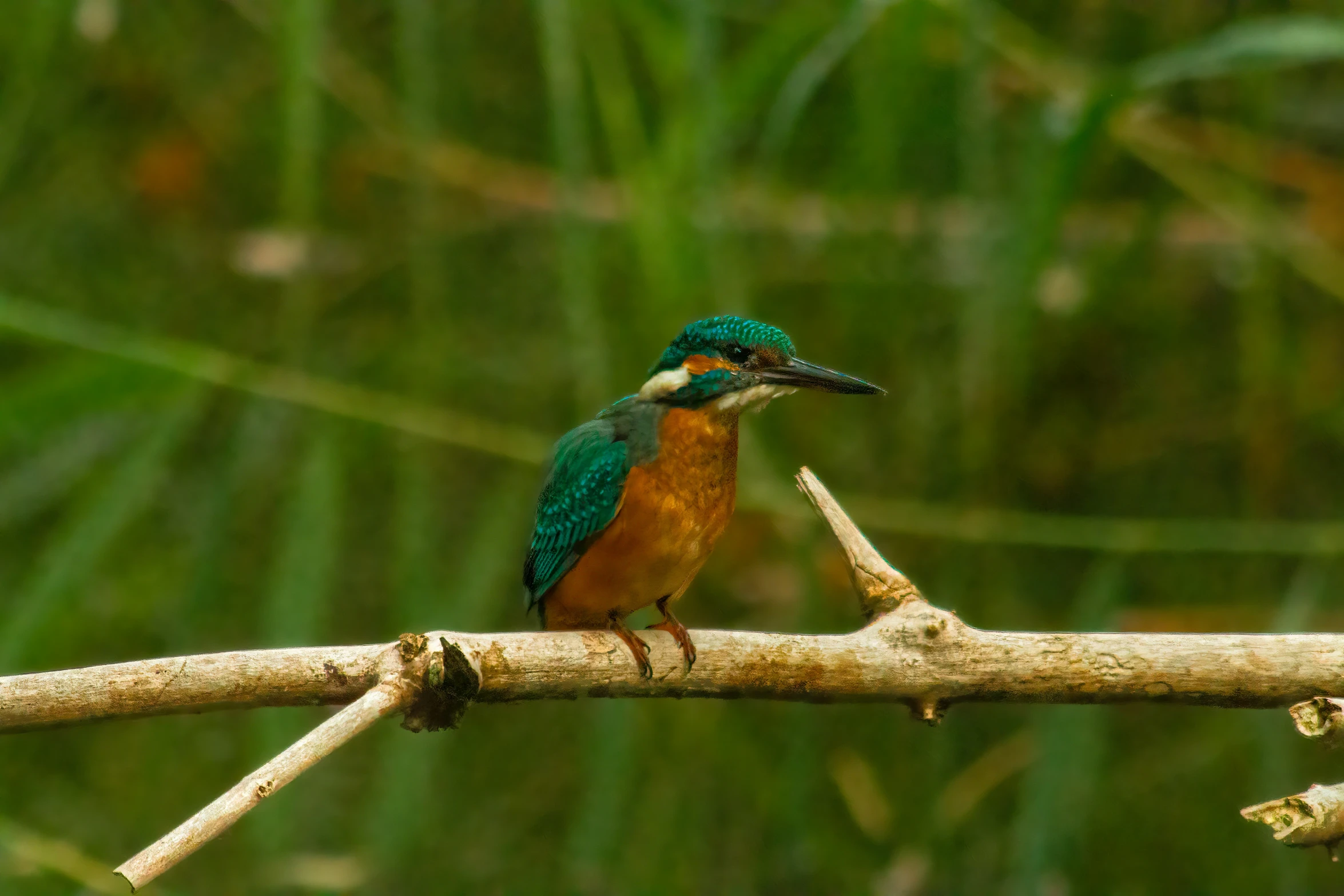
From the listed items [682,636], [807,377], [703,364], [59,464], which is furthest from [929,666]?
[59,464]

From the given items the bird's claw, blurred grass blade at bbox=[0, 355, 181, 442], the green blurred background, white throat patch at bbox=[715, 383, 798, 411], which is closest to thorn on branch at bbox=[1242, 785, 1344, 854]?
the bird's claw

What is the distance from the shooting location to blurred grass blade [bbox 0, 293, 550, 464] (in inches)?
90.5

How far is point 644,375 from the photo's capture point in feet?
8.87

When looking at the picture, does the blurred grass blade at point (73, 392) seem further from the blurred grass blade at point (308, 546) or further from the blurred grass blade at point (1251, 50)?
the blurred grass blade at point (1251, 50)

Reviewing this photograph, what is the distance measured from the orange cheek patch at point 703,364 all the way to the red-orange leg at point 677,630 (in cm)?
32

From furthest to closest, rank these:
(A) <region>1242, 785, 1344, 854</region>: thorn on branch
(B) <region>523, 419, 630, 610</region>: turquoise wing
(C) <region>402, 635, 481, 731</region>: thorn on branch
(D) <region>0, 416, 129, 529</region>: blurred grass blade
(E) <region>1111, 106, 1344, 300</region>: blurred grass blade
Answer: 1. (E) <region>1111, 106, 1344, 300</region>: blurred grass blade
2. (D) <region>0, 416, 129, 529</region>: blurred grass blade
3. (B) <region>523, 419, 630, 610</region>: turquoise wing
4. (C) <region>402, 635, 481, 731</region>: thorn on branch
5. (A) <region>1242, 785, 1344, 854</region>: thorn on branch

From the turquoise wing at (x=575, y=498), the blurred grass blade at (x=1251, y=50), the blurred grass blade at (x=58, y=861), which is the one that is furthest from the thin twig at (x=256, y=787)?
the blurred grass blade at (x=1251, y=50)

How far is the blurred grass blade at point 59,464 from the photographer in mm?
2627

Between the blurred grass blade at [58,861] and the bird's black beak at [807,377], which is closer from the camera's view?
the bird's black beak at [807,377]

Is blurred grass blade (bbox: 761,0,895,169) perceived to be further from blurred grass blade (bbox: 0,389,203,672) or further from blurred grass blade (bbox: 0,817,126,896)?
blurred grass blade (bbox: 0,817,126,896)

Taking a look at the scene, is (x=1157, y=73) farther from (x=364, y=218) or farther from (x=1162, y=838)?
(x=364, y=218)

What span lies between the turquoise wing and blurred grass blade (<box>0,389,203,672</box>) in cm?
88

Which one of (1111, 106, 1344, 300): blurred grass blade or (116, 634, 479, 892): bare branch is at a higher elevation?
(1111, 106, 1344, 300): blurred grass blade

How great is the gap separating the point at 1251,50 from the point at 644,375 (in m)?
1.25
